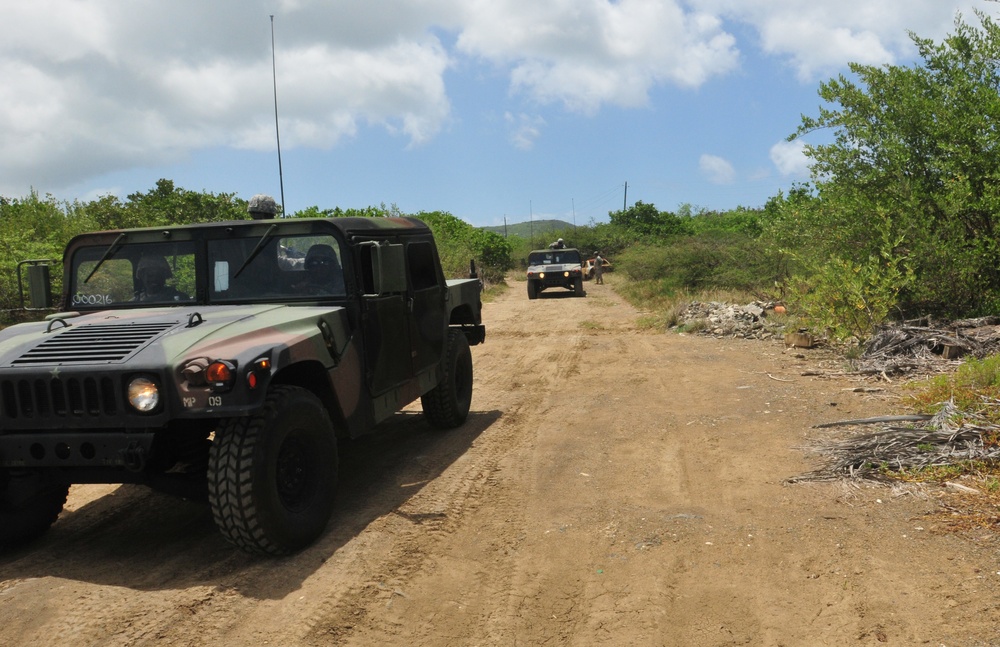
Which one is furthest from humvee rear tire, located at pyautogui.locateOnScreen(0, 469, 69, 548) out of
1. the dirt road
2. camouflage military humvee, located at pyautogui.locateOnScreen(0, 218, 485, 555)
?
the dirt road

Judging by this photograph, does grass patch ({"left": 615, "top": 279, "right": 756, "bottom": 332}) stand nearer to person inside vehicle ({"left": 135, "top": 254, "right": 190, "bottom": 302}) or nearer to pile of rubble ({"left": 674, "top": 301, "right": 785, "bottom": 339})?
pile of rubble ({"left": 674, "top": 301, "right": 785, "bottom": 339})

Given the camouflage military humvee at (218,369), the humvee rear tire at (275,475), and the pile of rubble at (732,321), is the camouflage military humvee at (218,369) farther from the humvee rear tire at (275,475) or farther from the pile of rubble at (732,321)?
the pile of rubble at (732,321)

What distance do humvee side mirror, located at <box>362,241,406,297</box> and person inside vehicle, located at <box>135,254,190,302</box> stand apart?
1.24 meters

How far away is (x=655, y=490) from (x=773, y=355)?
21.5 feet

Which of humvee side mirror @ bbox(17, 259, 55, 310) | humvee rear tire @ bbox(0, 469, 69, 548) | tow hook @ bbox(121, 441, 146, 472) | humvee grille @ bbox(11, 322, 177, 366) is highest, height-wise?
humvee side mirror @ bbox(17, 259, 55, 310)

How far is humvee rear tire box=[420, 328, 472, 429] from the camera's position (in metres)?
6.89


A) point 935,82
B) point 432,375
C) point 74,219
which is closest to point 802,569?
point 432,375

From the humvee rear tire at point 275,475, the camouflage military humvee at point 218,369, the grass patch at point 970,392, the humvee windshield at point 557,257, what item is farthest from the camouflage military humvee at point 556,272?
the humvee rear tire at point 275,475

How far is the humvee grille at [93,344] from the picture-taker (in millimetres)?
4062

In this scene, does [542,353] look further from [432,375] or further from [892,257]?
[432,375]

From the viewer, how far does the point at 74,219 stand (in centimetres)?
1953

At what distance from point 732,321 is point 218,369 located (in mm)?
11303

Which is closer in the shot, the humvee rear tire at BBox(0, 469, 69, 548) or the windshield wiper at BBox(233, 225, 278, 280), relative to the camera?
the humvee rear tire at BBox(0, 469, 69, 548)

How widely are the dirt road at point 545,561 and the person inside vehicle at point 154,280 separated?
4.52 feet
